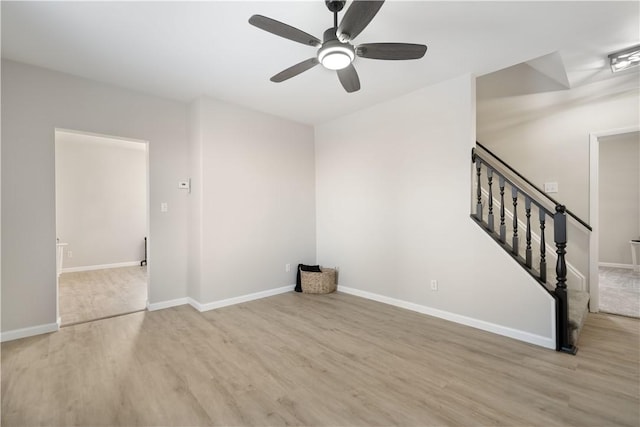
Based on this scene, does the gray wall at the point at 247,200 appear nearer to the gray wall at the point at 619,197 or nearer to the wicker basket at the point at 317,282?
the wicker basket at the point at 317,282

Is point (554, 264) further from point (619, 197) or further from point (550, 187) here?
point (619, 197)

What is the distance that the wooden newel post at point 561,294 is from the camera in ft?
8.07

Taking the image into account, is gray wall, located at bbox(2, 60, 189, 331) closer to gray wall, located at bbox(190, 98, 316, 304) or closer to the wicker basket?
gray wall, located at bbox(190, 98, 316, 304)

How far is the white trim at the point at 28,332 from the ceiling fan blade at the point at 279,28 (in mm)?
3458

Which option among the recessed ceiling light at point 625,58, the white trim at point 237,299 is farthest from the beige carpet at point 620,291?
the white trim at point 237,299

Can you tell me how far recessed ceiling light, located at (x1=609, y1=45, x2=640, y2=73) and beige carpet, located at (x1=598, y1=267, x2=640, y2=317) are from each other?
2.64 meters

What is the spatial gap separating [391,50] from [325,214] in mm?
2983

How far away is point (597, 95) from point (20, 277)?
654 cm

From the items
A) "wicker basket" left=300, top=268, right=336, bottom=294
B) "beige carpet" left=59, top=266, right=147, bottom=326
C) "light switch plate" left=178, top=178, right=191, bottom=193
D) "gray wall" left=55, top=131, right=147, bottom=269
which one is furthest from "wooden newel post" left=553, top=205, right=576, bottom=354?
"gray wall" left=55, top=131, right=147, bottom=269

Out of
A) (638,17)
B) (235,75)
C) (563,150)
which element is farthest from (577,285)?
(235,75)

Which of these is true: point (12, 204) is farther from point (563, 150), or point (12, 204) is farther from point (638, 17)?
point (563, 150)

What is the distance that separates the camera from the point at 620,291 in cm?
415

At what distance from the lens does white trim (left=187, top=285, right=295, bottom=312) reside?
360cm

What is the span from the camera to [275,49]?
8.48 feet
